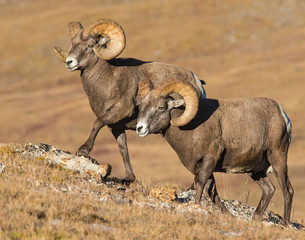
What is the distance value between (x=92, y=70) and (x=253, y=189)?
17279 mm

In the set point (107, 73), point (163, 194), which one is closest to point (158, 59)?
point (107, 73)

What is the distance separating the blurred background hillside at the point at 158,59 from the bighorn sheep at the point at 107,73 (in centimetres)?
1182

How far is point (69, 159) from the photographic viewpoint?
1252cm

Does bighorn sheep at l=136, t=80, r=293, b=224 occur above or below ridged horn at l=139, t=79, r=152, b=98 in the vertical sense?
below

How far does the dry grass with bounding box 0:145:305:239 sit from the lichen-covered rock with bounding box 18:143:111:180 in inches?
45.7

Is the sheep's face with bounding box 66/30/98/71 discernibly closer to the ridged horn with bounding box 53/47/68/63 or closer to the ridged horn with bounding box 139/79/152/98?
the ridged horn with bounding box 53/47/68/63

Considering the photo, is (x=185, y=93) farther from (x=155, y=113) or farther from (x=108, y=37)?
(x=108, y=37)

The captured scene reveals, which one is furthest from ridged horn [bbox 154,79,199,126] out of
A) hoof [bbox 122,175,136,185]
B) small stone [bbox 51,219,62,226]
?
small stone [bbox 51,219,62,226]

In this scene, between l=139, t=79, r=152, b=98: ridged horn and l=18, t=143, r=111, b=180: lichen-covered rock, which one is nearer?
l=18, t=143, r=111, b=180: lichen-covered rock

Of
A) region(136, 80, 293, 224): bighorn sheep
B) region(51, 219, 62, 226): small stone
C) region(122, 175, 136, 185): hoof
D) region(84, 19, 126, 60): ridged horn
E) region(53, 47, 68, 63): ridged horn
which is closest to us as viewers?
region(51, 219, 62, 226): small stone

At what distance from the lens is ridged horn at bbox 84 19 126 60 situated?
515 inches

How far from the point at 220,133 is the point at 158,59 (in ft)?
215

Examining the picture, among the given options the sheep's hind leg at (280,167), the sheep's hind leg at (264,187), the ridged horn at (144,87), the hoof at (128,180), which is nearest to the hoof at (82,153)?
the hoof at (128,180)

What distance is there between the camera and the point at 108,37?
526 inches
